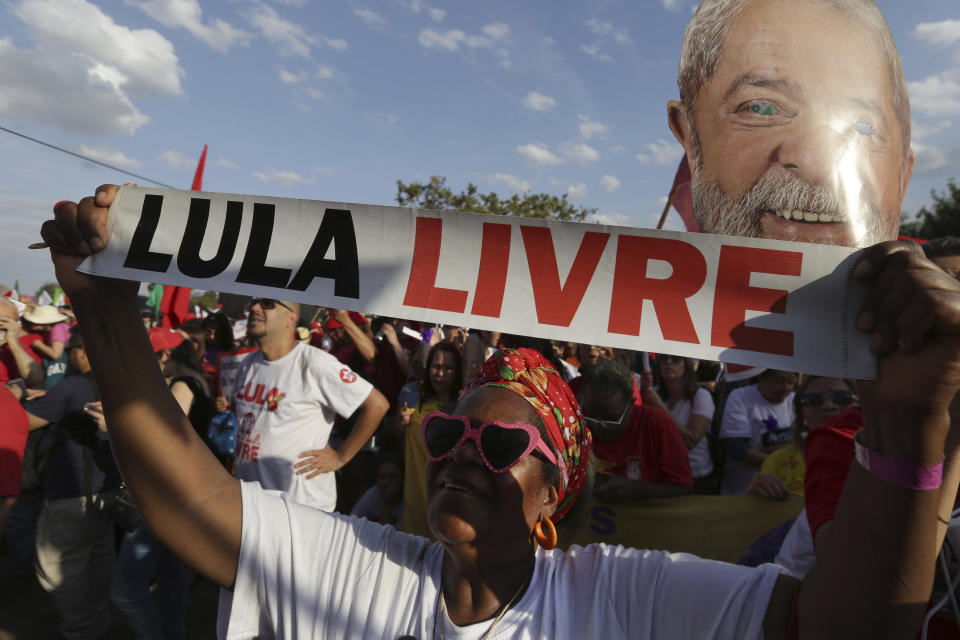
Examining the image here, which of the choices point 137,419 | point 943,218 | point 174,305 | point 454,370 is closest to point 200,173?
point 174,305

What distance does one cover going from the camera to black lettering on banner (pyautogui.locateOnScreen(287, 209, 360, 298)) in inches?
51.3

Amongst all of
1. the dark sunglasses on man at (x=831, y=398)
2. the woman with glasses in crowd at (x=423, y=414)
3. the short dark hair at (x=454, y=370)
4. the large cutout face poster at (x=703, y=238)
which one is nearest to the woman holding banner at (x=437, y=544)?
the large cutout face poster at (x=703, y=238)

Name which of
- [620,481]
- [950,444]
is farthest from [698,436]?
[950,444]

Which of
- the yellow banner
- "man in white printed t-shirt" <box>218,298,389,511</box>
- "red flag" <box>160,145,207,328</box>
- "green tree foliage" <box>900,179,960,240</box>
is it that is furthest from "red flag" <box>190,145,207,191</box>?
"green tree foliage" <box>900,179,960,240</box>

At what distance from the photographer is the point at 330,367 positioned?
11.6 feet

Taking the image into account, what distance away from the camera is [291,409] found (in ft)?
11.2

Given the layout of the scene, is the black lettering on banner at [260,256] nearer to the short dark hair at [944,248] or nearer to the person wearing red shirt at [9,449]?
the short dark hair at [944,248]

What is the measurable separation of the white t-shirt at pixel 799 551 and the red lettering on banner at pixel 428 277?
4.97ft

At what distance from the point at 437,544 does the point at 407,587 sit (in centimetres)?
16

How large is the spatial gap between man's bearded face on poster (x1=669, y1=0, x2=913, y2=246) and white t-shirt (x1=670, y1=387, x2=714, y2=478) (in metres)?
3.44

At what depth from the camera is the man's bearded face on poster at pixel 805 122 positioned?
1.26m

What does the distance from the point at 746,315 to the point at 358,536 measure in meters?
1.13

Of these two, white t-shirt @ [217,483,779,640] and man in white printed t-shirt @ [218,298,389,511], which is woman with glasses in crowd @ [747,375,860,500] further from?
man in white printed t-shirt @ [218,298,389,511]

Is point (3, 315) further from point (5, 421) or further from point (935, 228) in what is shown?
point (935, 228)
